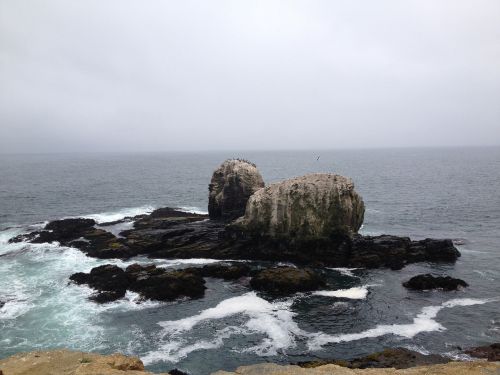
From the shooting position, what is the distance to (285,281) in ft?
121

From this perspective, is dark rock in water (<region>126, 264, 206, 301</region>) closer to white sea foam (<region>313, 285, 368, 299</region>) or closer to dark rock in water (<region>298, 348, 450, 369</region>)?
white sea foam (<region>313, 285, 368, 299</region>)


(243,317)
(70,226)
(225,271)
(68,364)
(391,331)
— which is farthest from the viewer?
(70,226)

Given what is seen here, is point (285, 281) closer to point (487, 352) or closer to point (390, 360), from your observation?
point (390, 360)

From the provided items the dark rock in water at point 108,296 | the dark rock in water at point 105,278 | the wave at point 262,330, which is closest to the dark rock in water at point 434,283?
the wave at point 262,330

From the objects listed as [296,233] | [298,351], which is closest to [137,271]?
[296,233]

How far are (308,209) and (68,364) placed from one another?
106 feet

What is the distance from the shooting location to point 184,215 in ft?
214

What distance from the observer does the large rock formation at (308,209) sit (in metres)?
45.2

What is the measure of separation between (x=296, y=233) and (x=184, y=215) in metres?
25.1

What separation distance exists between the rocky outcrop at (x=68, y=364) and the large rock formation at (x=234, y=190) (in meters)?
43.2

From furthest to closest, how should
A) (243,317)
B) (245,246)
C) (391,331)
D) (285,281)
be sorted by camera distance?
1. (245,246)
2. (285,281)
3. (243,317)
4. (391,331)

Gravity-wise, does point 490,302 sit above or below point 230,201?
below

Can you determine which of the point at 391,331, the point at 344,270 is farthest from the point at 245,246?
the point at 391,331

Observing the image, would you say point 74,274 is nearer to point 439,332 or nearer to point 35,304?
point 35,304
